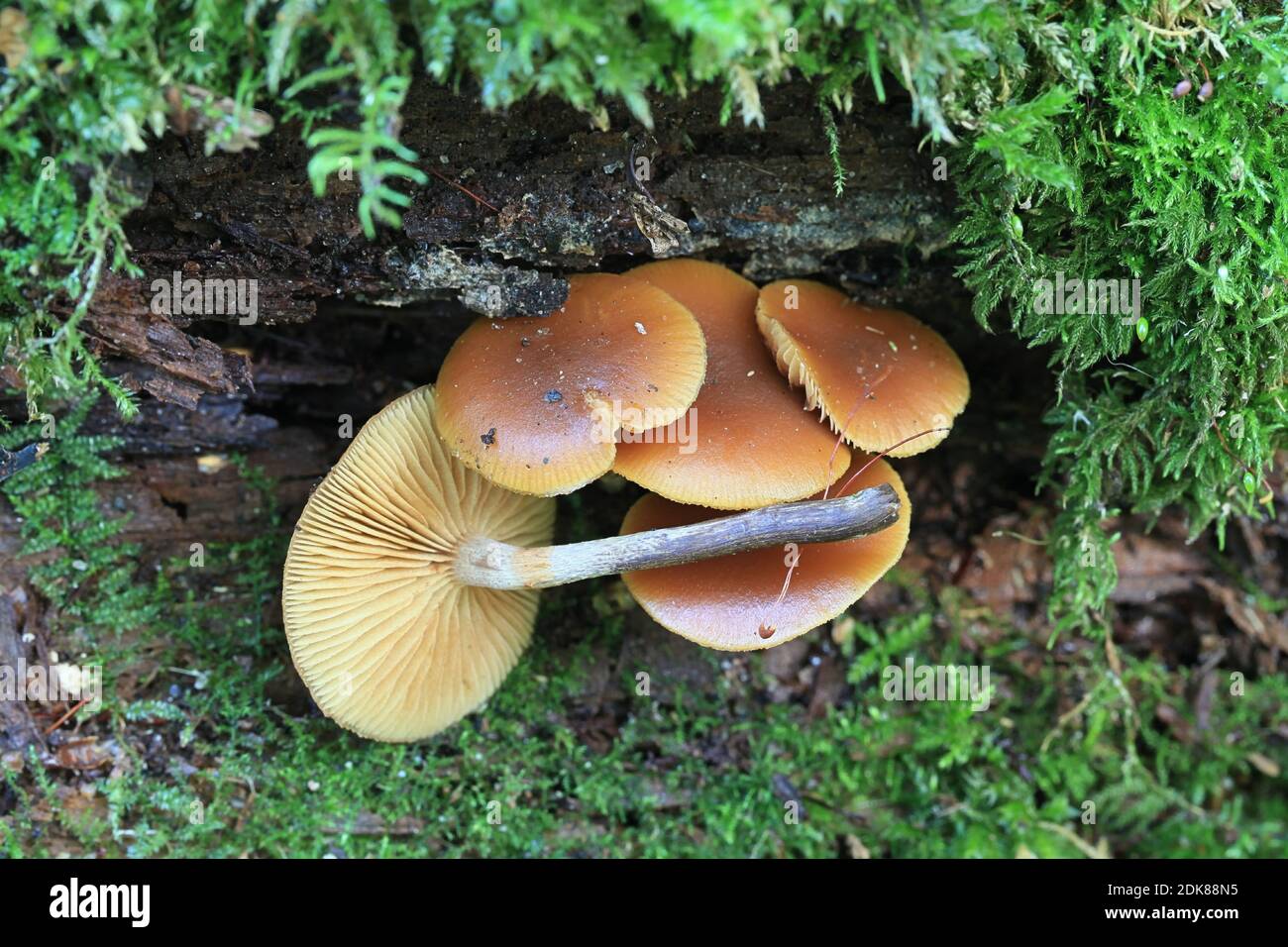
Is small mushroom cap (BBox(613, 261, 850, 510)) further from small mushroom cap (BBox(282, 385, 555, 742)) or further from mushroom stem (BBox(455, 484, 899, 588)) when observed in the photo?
small mushroom cap (BBox(282, 385, 555, 742))

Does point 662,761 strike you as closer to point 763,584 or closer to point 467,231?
point 763,584

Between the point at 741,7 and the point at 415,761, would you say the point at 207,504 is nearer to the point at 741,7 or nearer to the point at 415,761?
the point at 415,761

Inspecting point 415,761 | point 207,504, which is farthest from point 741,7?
point 415,761

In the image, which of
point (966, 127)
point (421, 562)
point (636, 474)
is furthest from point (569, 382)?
point (966, 127)

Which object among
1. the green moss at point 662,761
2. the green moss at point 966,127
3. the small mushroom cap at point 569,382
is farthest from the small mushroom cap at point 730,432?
the green moss at point 662,761

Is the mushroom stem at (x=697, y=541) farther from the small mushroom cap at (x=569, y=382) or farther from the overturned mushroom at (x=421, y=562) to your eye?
the small mushroom cap at (x=569, y=382)
